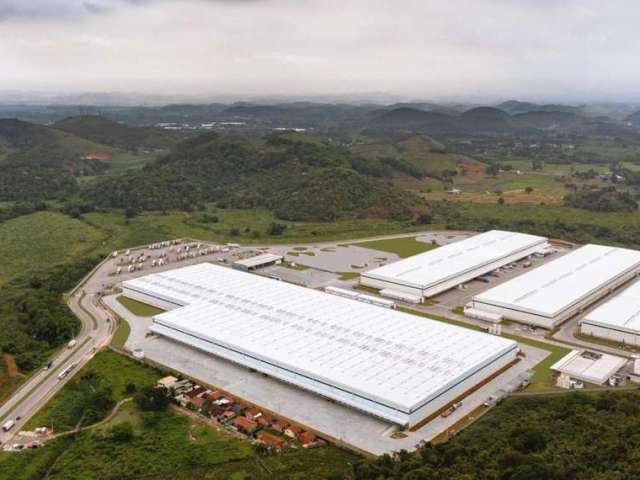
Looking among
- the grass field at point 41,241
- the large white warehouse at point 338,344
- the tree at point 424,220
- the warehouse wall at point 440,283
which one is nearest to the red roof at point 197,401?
the large white warehouse at point 338,344

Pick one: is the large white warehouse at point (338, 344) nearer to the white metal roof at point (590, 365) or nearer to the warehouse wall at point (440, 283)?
the white metal roof at point (590, 365)

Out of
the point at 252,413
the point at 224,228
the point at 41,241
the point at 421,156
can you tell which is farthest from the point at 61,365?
the point at 421,156

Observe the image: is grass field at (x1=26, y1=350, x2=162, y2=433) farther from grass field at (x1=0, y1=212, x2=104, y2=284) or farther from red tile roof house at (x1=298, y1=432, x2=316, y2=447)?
grass field at (x1=0, y1=212, x2=104, y2=284)

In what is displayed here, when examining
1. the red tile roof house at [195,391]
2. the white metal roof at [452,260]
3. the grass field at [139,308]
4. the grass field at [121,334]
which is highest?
the white metal roof at [452,260]

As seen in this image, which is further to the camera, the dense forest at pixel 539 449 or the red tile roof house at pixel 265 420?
the red tile roof house at pixel 265 420

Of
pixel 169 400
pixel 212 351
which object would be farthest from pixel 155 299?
pixel 169 400
